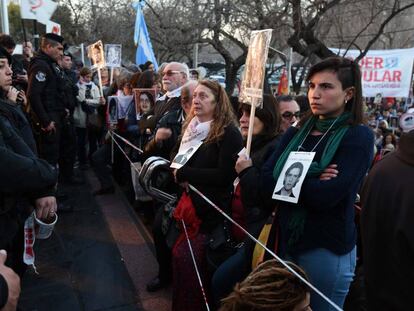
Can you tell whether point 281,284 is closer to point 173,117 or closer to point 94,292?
point 94,292

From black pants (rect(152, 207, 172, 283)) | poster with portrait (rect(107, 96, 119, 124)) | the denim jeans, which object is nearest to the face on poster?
poster with portrait (rect(107, 96, 119, 124))

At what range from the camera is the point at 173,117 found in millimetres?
4020

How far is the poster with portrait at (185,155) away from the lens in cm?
302

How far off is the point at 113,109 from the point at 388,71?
821 cm

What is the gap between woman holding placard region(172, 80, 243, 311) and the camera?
292cm

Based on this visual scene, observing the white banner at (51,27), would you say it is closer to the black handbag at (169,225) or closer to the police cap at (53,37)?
the police cap at (53,37)

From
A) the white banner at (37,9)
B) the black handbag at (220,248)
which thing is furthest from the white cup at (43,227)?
the white banner at (37,9)

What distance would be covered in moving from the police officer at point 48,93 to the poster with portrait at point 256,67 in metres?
3.39

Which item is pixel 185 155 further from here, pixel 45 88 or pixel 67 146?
pixel 67 146

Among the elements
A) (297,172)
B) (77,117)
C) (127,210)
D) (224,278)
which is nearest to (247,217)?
(224,278)

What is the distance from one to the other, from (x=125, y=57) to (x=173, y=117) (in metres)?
23.9

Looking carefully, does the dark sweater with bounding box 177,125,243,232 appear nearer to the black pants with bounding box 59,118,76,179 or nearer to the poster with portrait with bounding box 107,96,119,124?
the poster with portrait with bounding box 107,96,119,124

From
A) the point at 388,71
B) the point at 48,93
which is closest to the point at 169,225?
the point at 48,93

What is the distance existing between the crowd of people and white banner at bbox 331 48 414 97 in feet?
25.2
